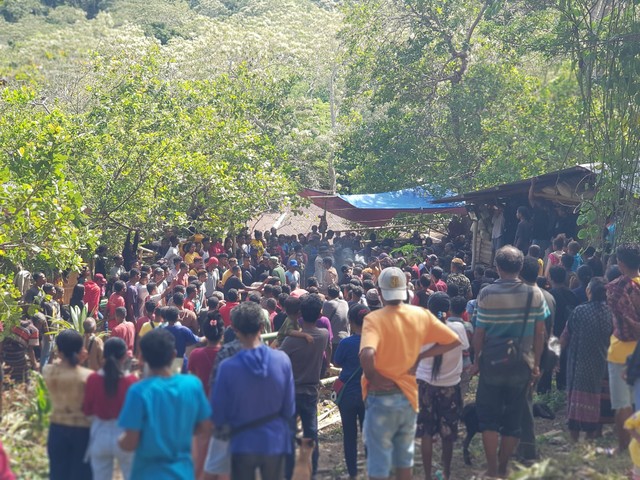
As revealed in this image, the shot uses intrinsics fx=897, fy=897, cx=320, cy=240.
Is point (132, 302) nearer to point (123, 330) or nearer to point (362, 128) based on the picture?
point (123, 330)

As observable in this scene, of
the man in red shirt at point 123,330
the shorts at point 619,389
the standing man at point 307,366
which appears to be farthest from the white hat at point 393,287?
the man in red shirt at point 123,330

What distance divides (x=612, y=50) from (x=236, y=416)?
7.48 metres

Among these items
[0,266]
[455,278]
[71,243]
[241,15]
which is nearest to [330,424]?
[455,278]

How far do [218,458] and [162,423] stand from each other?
0.88 m

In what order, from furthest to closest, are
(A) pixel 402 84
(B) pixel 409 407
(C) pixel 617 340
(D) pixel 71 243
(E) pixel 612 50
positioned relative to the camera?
(A) pixel 402 84
(D) pixel 71 243
(E) pixel 612 50
(C) pixel 617 340
(B) pixel 409 407

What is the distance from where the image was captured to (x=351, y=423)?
24.6 ft

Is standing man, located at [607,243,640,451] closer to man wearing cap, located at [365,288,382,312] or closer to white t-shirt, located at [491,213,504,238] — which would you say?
man wearing cap, located at [365,288,382,312]

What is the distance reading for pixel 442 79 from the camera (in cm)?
2338

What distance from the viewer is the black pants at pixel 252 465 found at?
5.28 m

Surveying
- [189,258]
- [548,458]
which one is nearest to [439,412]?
[548,458]

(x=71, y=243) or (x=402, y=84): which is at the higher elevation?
(x=402, y=84)

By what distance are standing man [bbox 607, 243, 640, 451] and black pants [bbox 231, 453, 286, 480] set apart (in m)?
3.19

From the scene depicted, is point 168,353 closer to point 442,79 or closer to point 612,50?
point 612,50

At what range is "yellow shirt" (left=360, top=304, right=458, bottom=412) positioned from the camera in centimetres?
594
